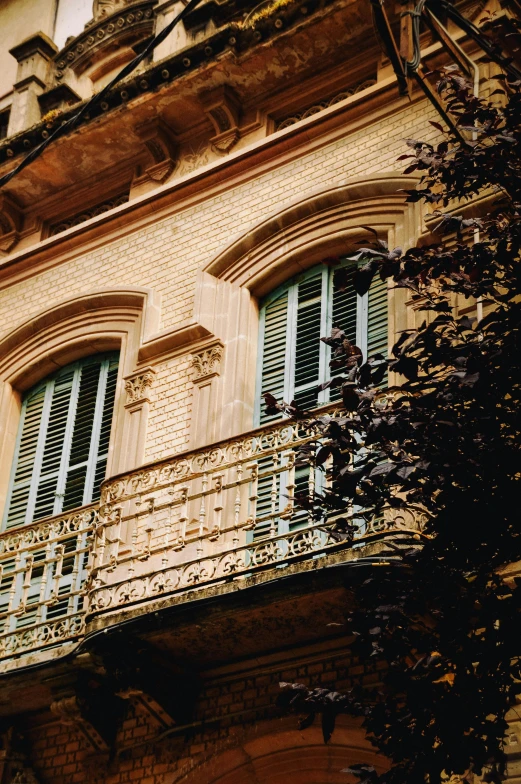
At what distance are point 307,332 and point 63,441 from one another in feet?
9.01

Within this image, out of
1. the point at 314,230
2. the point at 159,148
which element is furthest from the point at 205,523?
the point at 159,148

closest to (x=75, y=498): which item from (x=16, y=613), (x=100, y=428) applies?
(x=100, y=428)

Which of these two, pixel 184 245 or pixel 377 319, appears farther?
pixel 184 245

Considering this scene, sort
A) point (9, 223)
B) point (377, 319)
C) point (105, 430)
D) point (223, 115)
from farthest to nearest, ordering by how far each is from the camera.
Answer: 1. point (9, 223)
2. point (223, 115)
3. point (105, 430)
4. point (377, 319)

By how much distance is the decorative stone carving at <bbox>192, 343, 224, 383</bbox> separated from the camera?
12164mm

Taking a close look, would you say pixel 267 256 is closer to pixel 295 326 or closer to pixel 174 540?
pixel 295 326

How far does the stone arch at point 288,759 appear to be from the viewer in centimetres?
944

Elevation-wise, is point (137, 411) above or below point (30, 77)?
below

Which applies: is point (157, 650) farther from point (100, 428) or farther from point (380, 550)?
point (100, 428)

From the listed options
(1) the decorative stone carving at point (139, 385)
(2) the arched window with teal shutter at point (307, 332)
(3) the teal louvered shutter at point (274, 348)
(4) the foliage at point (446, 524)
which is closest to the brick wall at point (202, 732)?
(2) the arched window with teal shutter at point (307, 332)

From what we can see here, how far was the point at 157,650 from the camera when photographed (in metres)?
10.0

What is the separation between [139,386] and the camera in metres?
12.6

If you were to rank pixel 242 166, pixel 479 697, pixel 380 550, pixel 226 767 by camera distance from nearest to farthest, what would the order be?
1. pixel 479 697
2. pixel 380 550
3. pixel 226 767
4. pixel 242 166

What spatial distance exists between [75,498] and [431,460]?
20.2 ft
